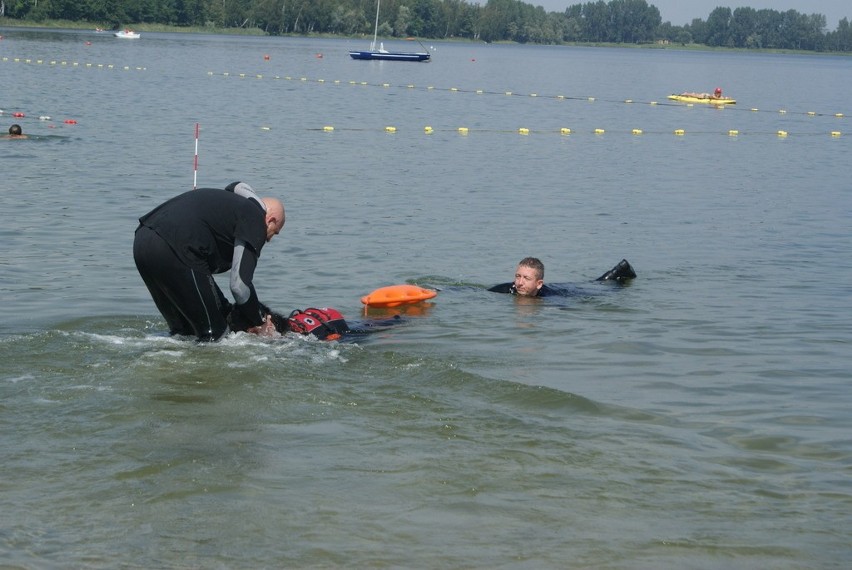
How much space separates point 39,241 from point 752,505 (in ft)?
34.0

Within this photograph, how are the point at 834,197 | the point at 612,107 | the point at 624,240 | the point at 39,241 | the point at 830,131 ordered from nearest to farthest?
1. the point at 39,241
2. the point at 624,240
3. the point at 834,197
4. the point at 830,131
5. the point at 612,107

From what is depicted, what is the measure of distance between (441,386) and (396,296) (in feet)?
8.49

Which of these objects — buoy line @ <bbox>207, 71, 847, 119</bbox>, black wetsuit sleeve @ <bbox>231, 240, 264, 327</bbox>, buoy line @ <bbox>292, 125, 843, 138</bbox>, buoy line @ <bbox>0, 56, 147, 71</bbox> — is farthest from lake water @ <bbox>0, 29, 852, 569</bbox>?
buoy line @ <bbox>0, 56, 147, 71</bbox>

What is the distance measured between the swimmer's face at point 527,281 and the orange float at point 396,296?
1.06m

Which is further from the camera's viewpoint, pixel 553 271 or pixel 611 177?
pixel 611 177

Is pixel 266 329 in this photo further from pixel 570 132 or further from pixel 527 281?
pixel 570 132

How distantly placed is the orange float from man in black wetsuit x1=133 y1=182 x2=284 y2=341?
276 cm

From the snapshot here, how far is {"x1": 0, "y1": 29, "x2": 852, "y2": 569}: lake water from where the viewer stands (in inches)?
233

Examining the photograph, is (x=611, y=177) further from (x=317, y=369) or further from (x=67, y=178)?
(x=317, y=369)

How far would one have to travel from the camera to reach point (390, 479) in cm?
664

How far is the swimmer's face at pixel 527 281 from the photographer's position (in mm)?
11812

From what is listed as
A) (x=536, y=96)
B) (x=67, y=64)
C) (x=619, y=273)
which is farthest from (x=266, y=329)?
(x=67, y=64)

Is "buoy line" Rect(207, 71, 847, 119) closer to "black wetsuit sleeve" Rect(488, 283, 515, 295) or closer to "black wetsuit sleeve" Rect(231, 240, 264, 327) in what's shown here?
"black wetsuit sleeve" Rect(488, 283, 515, 295)

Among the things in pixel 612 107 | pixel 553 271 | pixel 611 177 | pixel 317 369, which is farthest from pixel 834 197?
pixel 612 107
